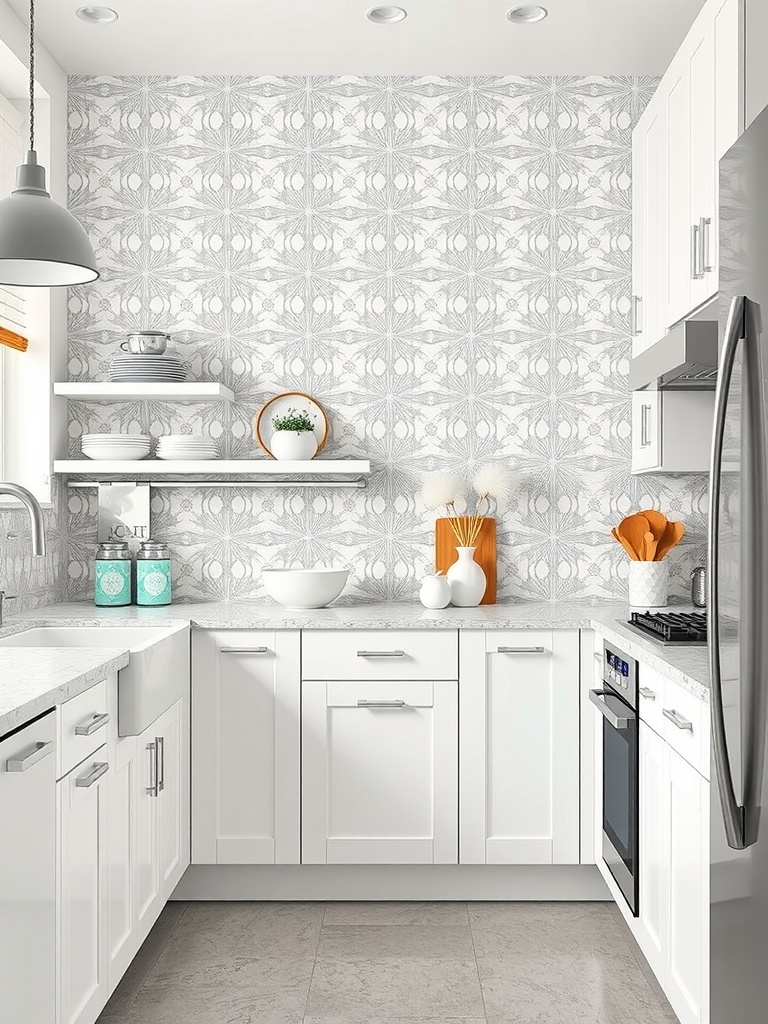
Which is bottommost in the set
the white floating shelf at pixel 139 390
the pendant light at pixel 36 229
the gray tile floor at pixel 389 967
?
the gray tile floor at pixel 389 967

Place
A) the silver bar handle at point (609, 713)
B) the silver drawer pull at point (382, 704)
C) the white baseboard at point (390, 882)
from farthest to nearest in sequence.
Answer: the white baseboard at point (390, 882) → the silver drawer pull at point (382, 704) → the silver bar handle at point (609, 713)

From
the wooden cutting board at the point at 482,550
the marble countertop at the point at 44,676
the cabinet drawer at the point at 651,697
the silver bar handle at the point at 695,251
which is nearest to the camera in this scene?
the marble countertop at the point at 44,676

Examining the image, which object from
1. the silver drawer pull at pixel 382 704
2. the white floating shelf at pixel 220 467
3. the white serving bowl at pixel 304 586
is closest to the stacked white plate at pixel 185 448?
the white floating shelf at pixel 220 467

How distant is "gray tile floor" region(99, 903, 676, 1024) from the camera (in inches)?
104

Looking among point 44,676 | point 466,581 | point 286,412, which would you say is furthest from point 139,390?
point 44,676

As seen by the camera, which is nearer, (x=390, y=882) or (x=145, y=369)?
(x=390, y=882)

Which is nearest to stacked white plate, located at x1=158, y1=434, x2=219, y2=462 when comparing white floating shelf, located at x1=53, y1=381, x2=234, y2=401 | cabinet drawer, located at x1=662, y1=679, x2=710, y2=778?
white floating shelf, located at x1=53, y1=381, x2=234, y2=401

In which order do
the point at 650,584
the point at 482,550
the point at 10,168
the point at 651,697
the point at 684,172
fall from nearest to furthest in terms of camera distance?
the point at 651,697
the point at 684,172
the point at 650,584
the point at 10,168
the point at 482,550

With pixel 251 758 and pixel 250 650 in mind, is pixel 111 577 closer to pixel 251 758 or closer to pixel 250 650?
pixel 250 650

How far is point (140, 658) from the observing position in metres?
2.63

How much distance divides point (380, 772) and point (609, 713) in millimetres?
820

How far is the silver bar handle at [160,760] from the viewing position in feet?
9.55

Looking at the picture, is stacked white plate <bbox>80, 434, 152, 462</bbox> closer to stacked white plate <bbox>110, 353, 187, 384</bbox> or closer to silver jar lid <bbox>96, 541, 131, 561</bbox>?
stacked white plate <bbox>110, 353, 187, 384</bbox>

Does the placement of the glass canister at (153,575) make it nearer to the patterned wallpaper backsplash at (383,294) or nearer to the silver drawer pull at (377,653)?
the patterned wallpaper backsplash at (383,294)
